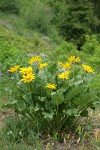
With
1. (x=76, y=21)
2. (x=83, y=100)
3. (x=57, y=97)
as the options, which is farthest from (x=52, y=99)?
(x=76, y=21)

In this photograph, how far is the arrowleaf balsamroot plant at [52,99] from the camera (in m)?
3.93

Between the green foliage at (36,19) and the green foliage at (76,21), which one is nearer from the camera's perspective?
the green foliage at (36,19)

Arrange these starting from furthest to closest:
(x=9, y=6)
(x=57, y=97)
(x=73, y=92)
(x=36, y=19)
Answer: (x=9, y=6) → (x=36, y=19) → (x=73, y=92) → (x=57, y=97)

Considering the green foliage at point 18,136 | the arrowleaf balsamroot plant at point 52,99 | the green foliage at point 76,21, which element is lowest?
the green foliage at point 76,21

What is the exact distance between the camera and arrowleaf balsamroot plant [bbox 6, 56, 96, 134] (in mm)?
3934

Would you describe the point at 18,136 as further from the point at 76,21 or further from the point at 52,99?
the point at 76,21

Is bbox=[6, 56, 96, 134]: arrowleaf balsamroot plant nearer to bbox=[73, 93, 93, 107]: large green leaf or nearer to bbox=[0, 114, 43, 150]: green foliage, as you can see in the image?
bbox=[73, 93, 93, 107]: large green leaf

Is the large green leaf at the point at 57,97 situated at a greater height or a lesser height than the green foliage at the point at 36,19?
greater

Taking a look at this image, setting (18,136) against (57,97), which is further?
(18,136)

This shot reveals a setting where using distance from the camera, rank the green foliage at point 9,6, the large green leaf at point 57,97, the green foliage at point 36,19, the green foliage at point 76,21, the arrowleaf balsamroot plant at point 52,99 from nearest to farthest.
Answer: the large green leaf at point 57,97, the arrowleaf balsamroot plant at point 52,99, the green foliage at point 36,19, the green foliage at point 9,6, the green foliage at point 76,21

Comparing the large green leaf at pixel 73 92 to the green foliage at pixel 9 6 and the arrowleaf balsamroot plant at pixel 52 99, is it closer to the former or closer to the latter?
the arrowleaf balsamroot plant at pixel 52 99

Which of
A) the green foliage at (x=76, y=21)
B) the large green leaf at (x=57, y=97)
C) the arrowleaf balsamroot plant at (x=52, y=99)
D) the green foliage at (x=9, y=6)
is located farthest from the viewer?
the green foliage at (x=76, y=21)

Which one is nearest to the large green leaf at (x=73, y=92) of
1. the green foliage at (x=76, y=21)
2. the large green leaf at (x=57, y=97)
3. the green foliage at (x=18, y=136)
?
the large green leaf at (x=57, y=97)

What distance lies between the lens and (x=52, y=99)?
3.97 metres
